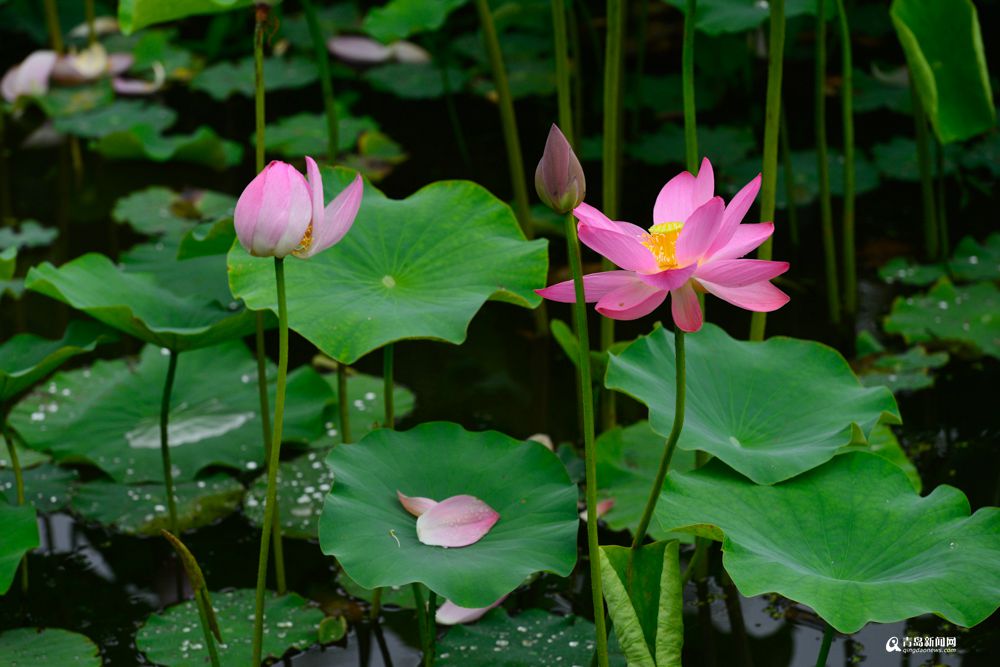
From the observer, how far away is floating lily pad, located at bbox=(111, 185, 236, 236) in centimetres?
267

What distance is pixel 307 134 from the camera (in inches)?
121

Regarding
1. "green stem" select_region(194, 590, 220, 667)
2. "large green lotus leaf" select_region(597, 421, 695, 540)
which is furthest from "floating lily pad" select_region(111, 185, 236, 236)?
"green stem" select_region(194, 590, 220, 667)

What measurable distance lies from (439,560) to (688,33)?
0.70 m

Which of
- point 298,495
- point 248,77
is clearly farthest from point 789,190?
point 248,77

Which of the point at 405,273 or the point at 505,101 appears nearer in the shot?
the point at 405,273

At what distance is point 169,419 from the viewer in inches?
71.5

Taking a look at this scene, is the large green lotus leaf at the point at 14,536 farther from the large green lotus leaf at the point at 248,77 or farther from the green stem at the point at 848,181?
the large green lotus leaf at the point at 248,77

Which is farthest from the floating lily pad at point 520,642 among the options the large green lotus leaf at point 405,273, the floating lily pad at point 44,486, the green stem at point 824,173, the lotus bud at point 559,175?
the green stem at point 824,173

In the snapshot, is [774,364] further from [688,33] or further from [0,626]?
[0,626]

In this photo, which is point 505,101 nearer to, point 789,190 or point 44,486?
point 789,190

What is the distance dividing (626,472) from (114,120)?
2194 mm

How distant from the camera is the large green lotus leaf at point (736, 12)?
210cm

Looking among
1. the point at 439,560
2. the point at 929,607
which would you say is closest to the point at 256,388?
the point at 439,560

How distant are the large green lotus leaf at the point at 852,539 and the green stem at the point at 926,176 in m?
1.19
